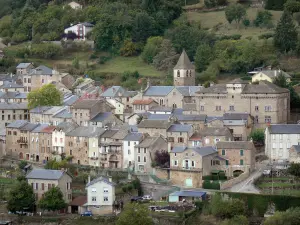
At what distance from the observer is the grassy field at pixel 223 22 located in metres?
99.4

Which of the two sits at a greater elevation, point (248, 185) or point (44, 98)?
point (44, 98)

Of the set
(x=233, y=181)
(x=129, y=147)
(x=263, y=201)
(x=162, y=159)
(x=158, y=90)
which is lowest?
(x=263, y=201)

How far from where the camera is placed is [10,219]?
6831 centimetres

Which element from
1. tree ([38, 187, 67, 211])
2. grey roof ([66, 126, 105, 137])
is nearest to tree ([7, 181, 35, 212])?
tree ([38, 187, 67, 211])

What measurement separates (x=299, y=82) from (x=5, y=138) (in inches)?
943

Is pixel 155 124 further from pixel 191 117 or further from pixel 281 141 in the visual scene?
pixel 281 141

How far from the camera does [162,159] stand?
71.2 meters

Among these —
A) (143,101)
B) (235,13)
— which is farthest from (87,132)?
(235,13)

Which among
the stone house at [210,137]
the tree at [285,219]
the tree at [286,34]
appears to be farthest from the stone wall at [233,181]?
the tree at [286,34]

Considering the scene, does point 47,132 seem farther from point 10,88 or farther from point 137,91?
point 10,88

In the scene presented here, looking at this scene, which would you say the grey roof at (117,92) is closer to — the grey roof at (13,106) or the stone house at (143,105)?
the stone house at (143,105)

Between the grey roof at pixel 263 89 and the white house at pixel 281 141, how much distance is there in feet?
18.8

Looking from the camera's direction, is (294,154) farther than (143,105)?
No

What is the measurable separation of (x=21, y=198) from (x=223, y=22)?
138 ft
